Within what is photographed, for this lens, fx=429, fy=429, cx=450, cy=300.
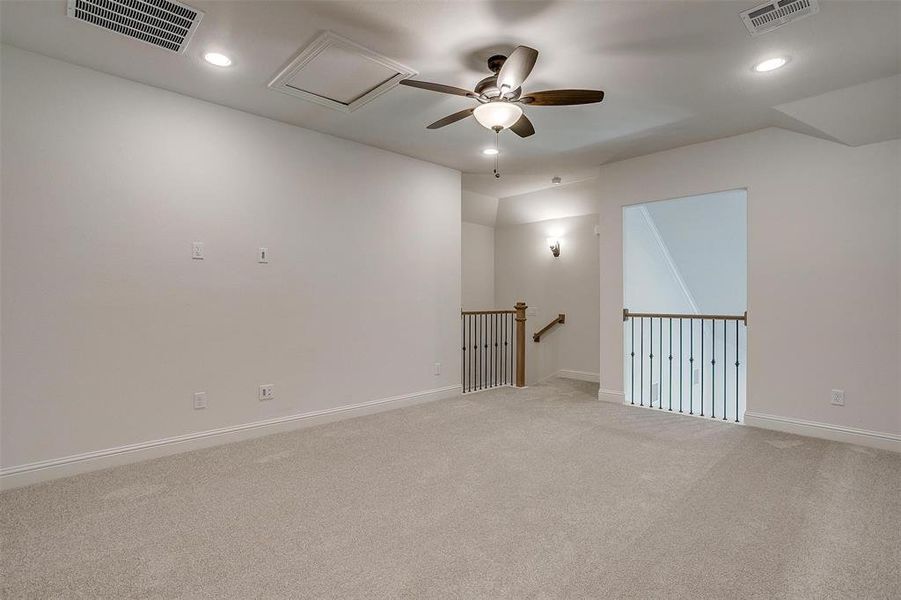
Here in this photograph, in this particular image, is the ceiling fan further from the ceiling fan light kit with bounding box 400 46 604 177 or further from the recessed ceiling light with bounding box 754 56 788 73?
the recessed ceiling light with bounding box 754 56 788 73

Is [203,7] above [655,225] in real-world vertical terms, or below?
above

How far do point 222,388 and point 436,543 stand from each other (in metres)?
2.23

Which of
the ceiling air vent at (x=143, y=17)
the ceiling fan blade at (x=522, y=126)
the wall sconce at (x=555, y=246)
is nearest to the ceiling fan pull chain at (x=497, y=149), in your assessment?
the ceiling fan blade at (x=522, y=126)

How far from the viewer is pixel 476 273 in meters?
7.16

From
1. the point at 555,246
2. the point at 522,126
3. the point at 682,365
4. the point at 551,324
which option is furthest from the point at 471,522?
the point at 682,365

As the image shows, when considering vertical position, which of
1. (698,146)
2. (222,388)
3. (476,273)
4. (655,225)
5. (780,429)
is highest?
(698,146)

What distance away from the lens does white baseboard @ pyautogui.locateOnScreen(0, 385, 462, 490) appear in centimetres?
260

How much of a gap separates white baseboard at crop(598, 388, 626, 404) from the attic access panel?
378 cm

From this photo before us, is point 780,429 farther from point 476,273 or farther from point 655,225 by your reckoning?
point 476,273

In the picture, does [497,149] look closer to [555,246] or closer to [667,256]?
[555,246]

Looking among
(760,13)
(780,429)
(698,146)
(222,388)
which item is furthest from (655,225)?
(222,388)

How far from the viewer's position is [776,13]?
222cm

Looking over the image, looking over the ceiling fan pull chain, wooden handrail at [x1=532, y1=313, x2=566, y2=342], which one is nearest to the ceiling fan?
the ceiling fan pull chain

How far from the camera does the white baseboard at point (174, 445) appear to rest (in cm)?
260
